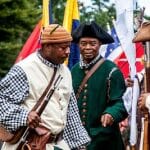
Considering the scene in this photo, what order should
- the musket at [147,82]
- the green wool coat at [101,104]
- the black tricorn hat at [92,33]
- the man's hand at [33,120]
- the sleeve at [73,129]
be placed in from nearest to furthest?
the man's hand at [33,120] → the musket at [147,82] → the sleeve at [73,129] → the green wool coat at [101,104] → the black tricorn hat at [92,33]

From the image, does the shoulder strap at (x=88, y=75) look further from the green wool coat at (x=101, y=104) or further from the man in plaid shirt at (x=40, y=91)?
the man in plaid shirt at (x=40, y=91)

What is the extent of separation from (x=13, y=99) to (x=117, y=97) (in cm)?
185

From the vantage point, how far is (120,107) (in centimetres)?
892

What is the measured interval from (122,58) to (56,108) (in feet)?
18.9

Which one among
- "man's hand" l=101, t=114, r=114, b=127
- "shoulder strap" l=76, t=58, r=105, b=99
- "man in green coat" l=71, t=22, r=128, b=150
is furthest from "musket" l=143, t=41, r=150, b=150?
"shoulder strap" l=76, t=58, r=105, b=99

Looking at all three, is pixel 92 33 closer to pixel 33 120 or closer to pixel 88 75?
pixel 88 75

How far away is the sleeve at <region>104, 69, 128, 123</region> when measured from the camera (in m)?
8.84

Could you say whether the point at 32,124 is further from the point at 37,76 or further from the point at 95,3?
the point at 95,3

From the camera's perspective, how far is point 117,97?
900 cm

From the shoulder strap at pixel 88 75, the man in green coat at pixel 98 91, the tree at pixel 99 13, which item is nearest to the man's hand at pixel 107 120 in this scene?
the man in green coat at pixel 98 91

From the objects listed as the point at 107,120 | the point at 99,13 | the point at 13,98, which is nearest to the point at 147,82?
the point at 107,120

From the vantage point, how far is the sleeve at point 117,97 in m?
8.84

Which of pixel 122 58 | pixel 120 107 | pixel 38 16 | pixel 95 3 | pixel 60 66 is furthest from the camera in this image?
pixel 95 3

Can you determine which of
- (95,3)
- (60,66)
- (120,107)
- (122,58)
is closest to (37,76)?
(60,66)
